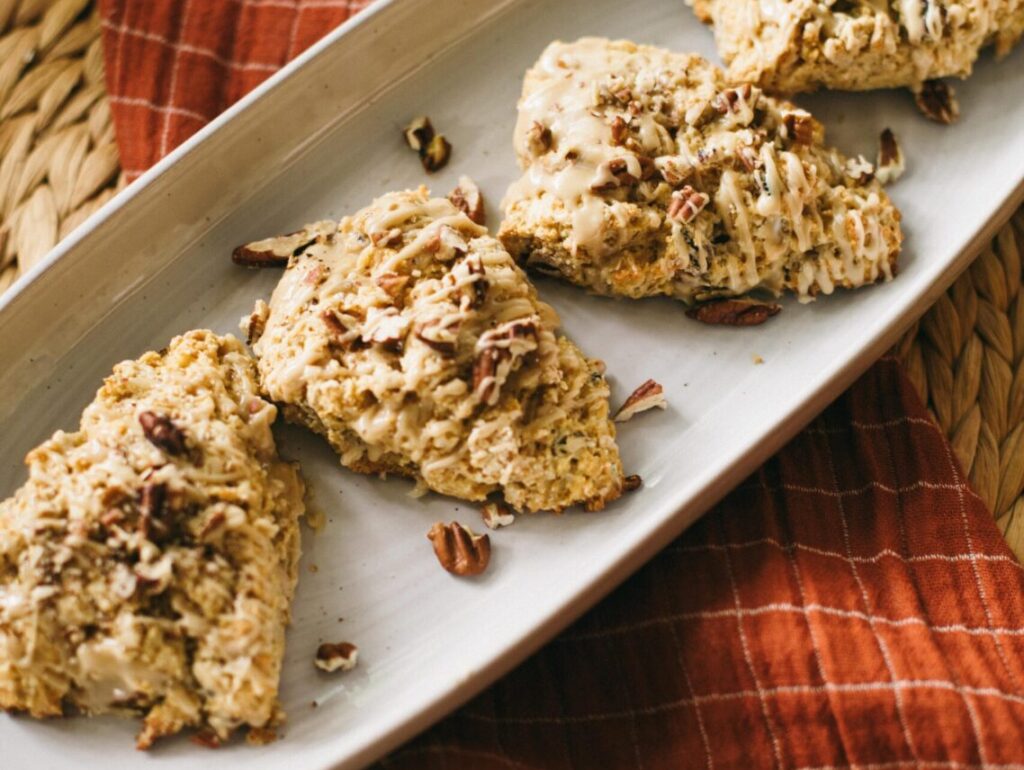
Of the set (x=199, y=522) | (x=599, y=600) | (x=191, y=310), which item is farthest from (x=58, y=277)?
(x=599, y=600)

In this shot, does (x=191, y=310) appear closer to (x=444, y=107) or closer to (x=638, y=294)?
(x=444, y=107)

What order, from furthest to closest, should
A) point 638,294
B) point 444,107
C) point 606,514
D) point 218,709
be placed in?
1. point 444,107
2. point 638,294
3. point 606,514
4. point 218,709

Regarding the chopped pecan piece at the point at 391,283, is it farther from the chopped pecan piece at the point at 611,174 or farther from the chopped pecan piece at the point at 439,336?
the chopped pecan piece at the point at 611,174

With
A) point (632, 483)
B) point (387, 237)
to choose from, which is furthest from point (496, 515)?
point (387, 237)

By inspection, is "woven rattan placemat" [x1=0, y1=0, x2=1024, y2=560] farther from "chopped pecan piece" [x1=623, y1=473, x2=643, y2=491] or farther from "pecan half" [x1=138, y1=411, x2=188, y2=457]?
"pecan half" [x1=138, y1=411, x2=188, y2=457]

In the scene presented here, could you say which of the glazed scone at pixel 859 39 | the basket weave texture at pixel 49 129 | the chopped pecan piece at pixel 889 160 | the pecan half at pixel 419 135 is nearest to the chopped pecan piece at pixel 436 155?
the pecan half at pixel 419 135

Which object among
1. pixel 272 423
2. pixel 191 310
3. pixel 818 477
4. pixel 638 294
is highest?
pixel 191 310
